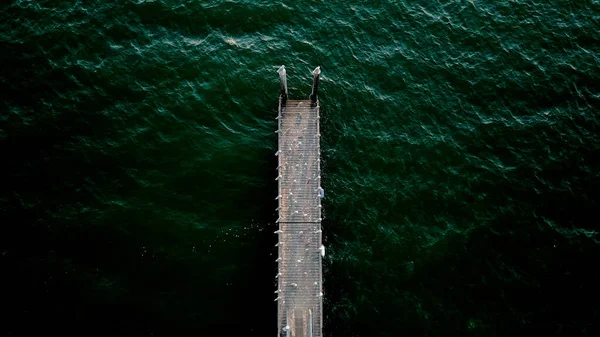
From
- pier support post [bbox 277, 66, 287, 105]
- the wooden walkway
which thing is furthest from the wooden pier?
pier support post [bbox 277, 66, 287, 105]

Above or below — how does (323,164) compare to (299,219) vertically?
above

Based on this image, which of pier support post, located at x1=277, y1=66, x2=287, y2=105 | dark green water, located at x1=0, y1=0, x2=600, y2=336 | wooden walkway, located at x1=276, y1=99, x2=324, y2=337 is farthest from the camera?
pier support post, located at x1=277, y1=66, x2=287, y2=105

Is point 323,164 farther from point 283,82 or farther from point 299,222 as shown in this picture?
Result: point 283,82

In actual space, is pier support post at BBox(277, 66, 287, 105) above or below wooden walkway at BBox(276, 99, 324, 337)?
above

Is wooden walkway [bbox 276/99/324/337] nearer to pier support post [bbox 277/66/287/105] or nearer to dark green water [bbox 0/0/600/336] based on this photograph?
pier support post [bbox 277/66/287/105]

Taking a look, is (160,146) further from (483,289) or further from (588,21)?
(588,21)

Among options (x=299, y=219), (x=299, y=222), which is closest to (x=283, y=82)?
(x=299, y=219)

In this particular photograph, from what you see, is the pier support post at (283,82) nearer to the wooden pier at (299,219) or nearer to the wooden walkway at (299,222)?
the wooden pier at (299,219)

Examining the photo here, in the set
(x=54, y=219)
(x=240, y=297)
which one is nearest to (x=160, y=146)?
(x=54, y=219)
